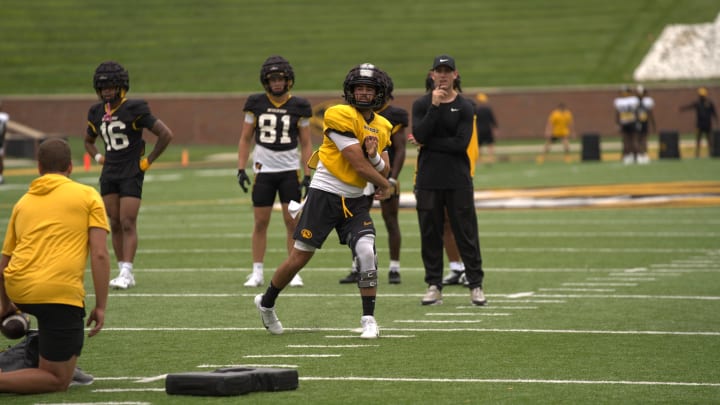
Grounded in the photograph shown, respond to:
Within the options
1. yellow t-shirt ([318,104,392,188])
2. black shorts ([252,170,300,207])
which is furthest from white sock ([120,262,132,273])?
yellow t-shirt ([318,104,392,188])

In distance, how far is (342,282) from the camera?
12922 millimetres

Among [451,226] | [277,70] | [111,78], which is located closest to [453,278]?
[451,226]

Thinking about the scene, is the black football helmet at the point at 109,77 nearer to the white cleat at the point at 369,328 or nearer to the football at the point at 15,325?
the white cleat at the point at 369,328

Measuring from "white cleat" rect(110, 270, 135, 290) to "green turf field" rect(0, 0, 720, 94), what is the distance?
37.1 metres

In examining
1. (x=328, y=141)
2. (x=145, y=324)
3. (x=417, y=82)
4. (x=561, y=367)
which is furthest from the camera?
Answer: (x=417, y=82)

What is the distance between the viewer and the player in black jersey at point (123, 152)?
12.5m

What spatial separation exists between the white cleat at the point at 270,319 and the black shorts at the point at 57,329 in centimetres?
246

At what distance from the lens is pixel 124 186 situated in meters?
12.6

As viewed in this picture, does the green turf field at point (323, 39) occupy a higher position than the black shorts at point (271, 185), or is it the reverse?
the green turf field at point (323, 39)

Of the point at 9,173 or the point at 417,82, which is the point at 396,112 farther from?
the point at 417,82

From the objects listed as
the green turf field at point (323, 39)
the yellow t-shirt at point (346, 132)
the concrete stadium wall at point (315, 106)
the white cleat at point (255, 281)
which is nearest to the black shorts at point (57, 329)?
the yellow t-shirt at point (346, 132)

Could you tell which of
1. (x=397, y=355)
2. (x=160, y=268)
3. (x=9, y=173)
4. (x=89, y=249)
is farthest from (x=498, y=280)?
(x=9, y=173)

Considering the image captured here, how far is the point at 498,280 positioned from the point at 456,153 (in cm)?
236

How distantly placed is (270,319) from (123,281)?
338 centimetres
